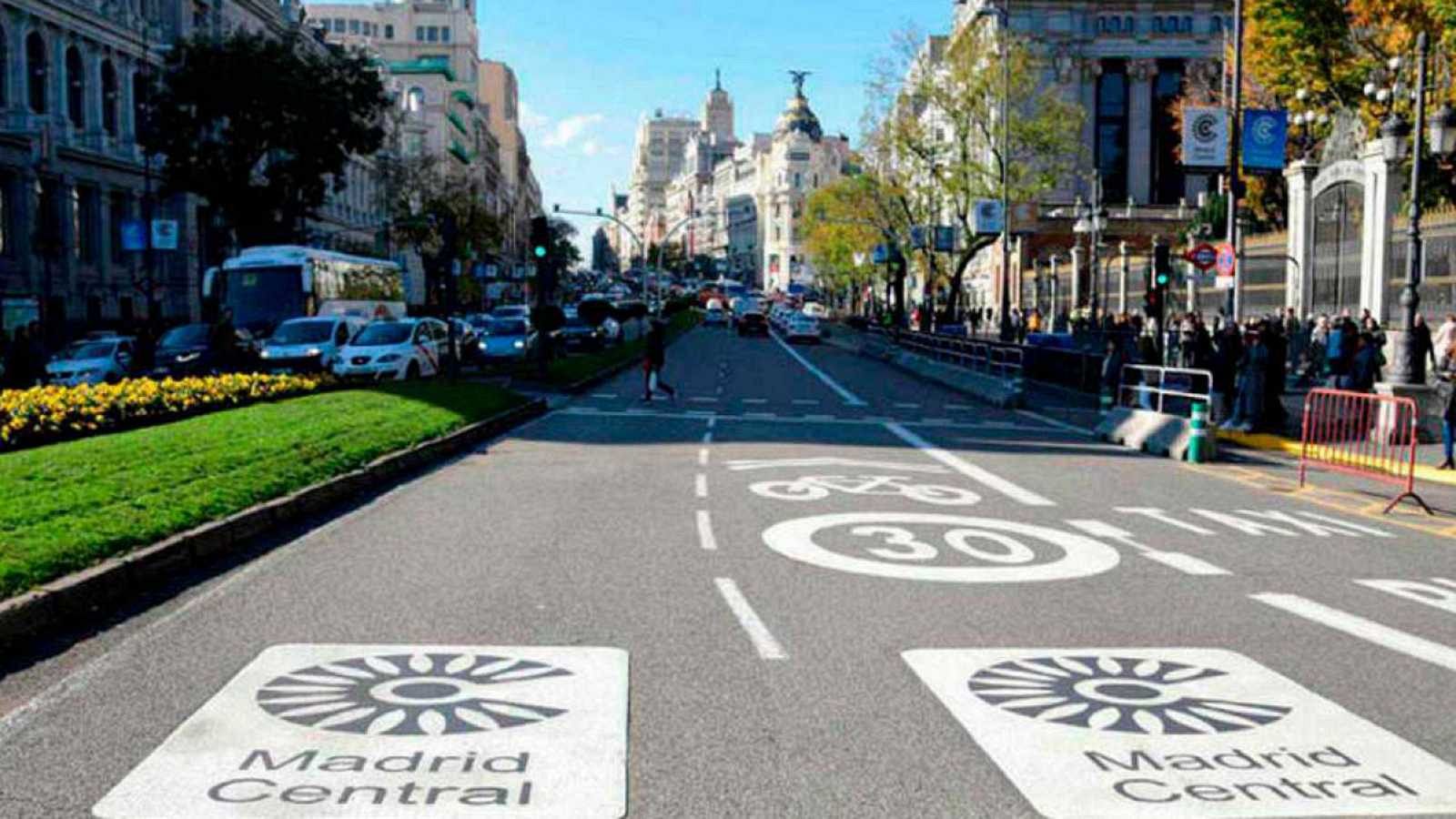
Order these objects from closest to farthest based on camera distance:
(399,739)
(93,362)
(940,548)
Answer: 1. (399,739)
2. (940,548)
3. (93,362)

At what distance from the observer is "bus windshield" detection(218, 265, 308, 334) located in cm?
4009

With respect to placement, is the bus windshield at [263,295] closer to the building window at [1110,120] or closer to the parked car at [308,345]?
the parked car at [308,345]

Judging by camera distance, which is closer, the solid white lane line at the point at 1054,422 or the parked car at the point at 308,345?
the solid white lane line at the point at 1054,422

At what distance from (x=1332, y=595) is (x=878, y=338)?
53.8 metres

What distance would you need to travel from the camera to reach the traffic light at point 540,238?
103 ft

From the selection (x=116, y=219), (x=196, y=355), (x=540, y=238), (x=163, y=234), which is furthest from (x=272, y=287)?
(x=116, y=219)

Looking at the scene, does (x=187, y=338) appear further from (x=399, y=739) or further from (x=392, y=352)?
(x=399, y=739)

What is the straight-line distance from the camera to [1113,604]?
909cm

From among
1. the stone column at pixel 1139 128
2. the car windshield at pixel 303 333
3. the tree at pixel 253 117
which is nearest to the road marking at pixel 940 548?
the car windshield at pixel 303 333

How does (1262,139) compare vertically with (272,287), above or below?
above

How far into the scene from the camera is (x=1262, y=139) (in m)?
30.8

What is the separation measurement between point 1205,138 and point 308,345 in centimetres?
2099

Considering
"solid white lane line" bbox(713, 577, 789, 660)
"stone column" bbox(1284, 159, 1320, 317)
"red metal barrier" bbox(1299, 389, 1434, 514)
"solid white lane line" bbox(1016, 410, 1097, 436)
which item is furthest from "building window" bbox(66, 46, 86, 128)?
"solid white lane line" bbox(713, 577, 789, 660)

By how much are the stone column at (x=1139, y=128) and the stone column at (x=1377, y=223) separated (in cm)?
6623
